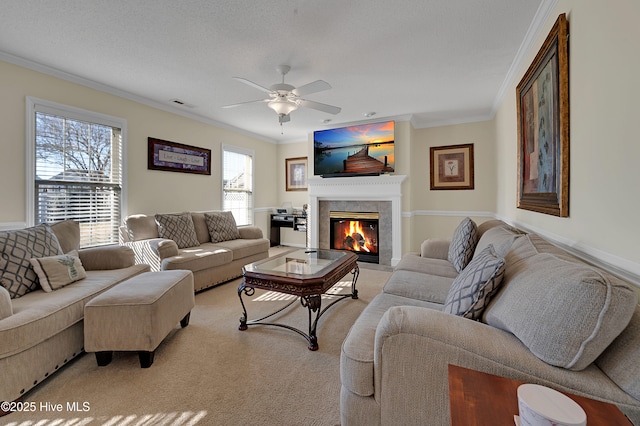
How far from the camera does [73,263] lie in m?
2.15

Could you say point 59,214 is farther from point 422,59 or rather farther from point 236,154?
point 422,59

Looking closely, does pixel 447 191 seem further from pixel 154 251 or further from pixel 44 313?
pixel 44 313

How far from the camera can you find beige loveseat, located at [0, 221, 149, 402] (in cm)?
147

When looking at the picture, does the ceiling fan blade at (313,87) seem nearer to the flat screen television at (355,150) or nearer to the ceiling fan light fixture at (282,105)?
the ceiling fan light fixture at (282,105)

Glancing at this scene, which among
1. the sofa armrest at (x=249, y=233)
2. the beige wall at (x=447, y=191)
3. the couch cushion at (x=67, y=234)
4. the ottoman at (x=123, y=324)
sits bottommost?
the ottoman at (x=123, y=324)

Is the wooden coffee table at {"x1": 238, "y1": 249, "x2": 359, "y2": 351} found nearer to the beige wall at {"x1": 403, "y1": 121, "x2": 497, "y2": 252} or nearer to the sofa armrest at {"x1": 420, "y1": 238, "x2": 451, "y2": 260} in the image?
the sofa armrest at {"x1": 420, "y1": 238, "x2": 451, "y2": 260}

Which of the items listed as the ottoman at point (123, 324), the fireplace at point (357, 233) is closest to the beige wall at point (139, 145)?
the fireplace at point (357, 233)

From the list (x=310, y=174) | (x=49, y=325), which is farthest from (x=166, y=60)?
(x=310, y=174)

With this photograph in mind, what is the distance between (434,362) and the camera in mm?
961

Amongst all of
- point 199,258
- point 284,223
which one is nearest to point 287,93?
point 199,258

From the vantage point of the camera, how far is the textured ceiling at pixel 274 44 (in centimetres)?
196

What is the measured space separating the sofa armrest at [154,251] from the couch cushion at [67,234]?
24.8 inches

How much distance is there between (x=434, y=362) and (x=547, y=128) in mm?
1858

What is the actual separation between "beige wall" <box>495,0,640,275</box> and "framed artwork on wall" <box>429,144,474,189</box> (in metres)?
2.98
